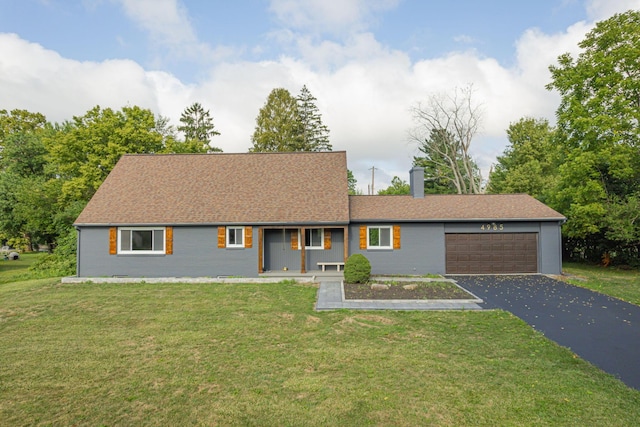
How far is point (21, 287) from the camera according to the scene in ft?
42.1

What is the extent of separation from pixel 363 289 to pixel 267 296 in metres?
3.14

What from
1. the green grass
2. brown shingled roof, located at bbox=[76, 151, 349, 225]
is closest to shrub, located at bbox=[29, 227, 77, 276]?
brown shingled roof, located at bbox=[76, 151, 349, 225]

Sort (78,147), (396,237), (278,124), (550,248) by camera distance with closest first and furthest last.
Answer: (550,248) → (396,237) → (78,147) → (278,124)

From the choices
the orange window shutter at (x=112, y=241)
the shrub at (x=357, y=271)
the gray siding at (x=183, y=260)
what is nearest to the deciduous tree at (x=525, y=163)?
the shrub at (x=357, y=271)

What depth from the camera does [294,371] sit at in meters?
5.24

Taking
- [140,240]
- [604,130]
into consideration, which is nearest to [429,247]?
[604,130]

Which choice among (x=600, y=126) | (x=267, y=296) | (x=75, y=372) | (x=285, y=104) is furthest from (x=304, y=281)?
(x=285, y=104)

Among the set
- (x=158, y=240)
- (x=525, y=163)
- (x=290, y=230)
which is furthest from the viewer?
A: (x=525, y=163)

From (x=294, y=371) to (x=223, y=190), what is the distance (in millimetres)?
11654

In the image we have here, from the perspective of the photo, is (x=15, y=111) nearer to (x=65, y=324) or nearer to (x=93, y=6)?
(x=93, y=6)

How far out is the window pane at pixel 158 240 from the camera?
47.8 ft

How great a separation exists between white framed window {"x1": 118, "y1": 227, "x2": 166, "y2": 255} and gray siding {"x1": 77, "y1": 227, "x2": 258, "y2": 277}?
0.31 m

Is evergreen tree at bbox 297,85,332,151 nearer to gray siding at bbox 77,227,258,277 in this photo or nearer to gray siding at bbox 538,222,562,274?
gray siding at bbox 77,227,258,277

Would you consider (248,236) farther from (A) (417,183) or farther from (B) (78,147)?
(B) (78,147)
